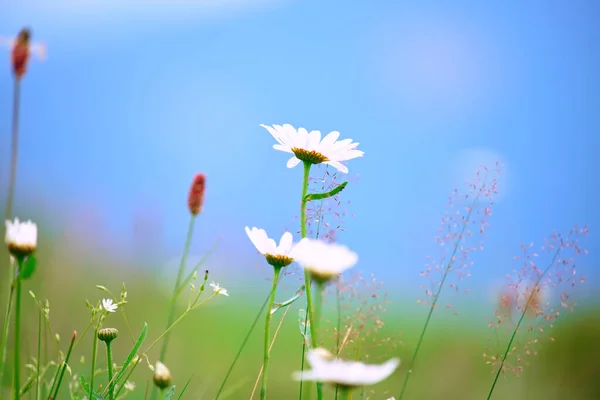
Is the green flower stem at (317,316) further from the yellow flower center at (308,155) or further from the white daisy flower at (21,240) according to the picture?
the white daisy flower at (21,240)

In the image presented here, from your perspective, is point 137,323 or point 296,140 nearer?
point 296,140

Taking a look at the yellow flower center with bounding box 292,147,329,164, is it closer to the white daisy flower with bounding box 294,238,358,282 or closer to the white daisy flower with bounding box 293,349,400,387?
the white daisy flower with bounding box 294,238,358,282

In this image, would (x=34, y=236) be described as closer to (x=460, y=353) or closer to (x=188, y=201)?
(x=188, y=201)

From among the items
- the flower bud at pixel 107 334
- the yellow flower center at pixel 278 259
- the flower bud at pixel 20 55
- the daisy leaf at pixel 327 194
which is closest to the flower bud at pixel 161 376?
the flower bud at pixel 107 334

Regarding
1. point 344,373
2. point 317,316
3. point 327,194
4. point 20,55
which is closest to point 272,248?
point 327,194

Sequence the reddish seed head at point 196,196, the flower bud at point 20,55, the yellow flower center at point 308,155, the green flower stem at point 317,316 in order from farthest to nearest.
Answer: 1. the reddish seed head at point 196,196
2. the yellow flower center at point 308,155
3. the flower bud at point 20,55
4. the green flower stem at point 317,316

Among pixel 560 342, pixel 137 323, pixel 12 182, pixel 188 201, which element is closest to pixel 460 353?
pixel 560 342
